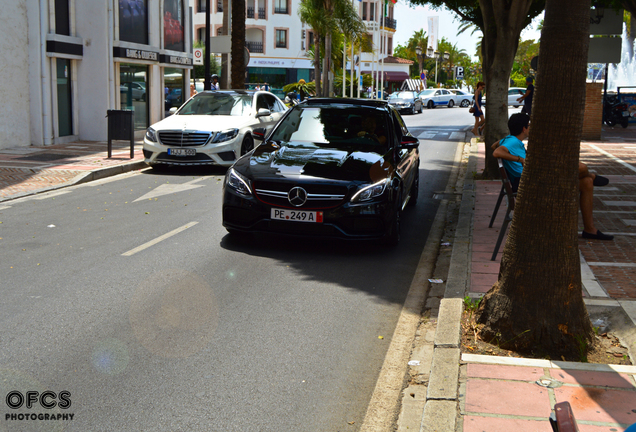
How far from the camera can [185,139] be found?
1370 cm

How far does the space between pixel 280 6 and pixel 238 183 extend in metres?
64.5

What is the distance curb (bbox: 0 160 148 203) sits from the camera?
1103cm

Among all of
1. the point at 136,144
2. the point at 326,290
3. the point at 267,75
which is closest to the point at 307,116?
the point at 326,290

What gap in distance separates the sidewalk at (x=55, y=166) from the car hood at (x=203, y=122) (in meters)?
1.27

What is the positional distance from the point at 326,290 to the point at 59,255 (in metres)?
2.92

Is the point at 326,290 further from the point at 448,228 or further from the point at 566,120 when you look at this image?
the point at 448,228

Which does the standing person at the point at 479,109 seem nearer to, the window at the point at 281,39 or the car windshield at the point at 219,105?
the car windshield at the point at 219,105

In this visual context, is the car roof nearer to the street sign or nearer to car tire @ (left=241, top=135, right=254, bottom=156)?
car tire @ (left=241, top=135, right=254, bottom=156)

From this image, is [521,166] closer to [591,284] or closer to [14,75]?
[591,284]

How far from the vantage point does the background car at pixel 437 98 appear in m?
58.0

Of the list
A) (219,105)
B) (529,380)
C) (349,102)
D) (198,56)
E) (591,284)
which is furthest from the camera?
(198,56)

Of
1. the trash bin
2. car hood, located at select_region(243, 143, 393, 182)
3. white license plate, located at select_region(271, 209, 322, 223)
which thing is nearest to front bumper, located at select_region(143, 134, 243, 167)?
the trash bin

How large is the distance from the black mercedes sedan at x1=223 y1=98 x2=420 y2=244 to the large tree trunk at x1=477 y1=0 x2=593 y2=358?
9.07ft

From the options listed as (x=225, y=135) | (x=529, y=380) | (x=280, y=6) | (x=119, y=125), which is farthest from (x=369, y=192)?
(x=280, y=6)
